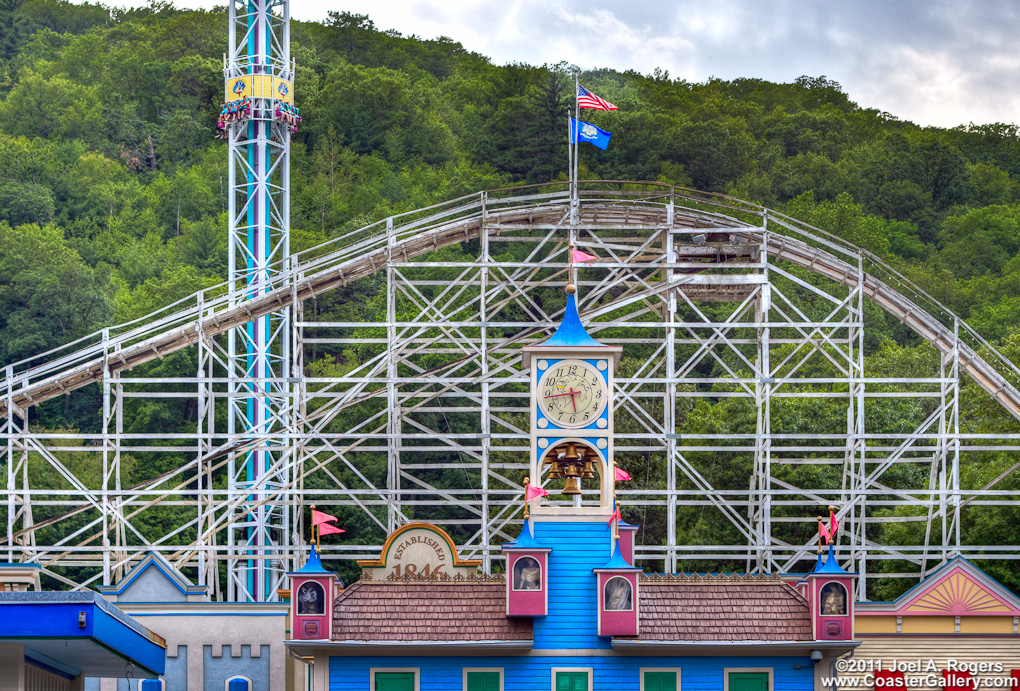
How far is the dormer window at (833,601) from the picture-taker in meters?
30.3

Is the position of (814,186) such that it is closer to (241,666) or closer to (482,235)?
(482,235)

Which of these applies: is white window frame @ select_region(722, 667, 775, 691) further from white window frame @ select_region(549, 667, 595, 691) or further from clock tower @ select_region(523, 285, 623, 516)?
clock tower @ select_region(523, 285, 623, 516)

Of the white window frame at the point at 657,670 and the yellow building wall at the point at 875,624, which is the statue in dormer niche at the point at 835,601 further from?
the yellow building wall at the point at 875,624

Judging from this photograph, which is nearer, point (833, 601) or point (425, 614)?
point (833, 601)

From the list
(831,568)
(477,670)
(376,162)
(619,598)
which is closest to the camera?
(619,598)

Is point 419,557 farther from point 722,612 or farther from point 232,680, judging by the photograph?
point 722,612

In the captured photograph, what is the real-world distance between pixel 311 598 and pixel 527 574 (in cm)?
400

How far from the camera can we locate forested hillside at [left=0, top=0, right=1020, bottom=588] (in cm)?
8256

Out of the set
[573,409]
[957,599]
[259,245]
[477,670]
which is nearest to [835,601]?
[573,409]

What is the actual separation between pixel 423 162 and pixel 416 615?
69.1 metres

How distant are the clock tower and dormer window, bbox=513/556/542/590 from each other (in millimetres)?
1442

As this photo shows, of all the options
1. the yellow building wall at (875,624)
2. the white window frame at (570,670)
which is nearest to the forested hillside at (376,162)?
the yellow building wall at (875,624)

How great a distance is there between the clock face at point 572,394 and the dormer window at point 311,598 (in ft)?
18.5

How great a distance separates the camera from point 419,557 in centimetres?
3681
